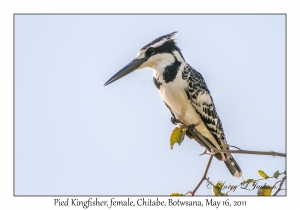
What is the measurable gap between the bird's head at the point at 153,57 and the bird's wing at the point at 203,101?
0.25 meters

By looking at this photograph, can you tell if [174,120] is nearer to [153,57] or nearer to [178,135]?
[153,57]

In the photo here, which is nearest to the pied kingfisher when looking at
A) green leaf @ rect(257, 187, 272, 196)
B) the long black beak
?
the long black beak

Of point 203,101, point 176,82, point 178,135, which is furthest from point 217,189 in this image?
point 203,101

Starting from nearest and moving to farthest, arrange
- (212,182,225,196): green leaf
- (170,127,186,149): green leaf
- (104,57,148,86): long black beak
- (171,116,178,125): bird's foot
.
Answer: (212,182,225,196): green leaf < (170,127,186,149): green leaf < (171,116,178,125): bird's foot < (104,57,148,86): long black beak

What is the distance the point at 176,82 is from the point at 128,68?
520mm

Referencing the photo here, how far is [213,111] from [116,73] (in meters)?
1.15

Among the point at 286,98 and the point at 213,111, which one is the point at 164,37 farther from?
the point at 286,98

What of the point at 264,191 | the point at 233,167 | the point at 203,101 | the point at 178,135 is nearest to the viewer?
the point at 264,191

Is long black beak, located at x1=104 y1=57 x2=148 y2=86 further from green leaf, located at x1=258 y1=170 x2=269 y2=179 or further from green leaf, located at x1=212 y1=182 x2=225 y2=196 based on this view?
green leaf, located at x1=258 y1=170 x2=269 y2=179

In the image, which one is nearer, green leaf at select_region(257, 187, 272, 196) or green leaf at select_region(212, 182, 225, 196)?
green leaf at select_region(257, 187, 272, 196)

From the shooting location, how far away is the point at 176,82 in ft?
16.0

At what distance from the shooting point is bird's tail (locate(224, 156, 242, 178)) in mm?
4894

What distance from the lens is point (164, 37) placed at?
16.3 ft
